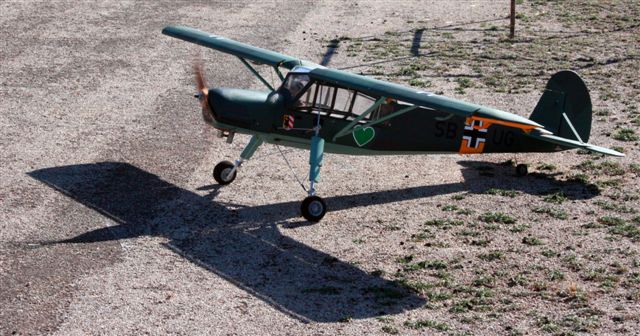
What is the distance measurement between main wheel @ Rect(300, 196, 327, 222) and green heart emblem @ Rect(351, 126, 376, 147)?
1468mm

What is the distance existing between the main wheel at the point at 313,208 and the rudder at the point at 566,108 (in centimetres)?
458

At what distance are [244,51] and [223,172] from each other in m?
2.28

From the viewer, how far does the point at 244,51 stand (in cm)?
1802

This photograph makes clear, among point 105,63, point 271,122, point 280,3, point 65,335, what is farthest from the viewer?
point 280,3

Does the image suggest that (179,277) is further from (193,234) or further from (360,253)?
(360,253)

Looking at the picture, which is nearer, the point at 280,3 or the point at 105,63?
the point at 105,63

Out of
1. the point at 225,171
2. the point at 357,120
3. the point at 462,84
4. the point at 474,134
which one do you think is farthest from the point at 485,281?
the point at 462,84

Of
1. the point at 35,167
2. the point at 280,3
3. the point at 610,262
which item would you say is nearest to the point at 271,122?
the point at 35,167

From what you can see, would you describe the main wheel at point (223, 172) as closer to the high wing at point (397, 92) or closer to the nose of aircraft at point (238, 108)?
the nose of aircraft at point (238, 108)

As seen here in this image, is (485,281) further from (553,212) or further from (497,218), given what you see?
(553,212)

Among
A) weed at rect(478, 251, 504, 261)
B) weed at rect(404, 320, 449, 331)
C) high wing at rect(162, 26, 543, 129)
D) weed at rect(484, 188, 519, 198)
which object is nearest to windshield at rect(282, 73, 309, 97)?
high wing at rect(162, 26, 543, 129)

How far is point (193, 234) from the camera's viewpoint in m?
15.5

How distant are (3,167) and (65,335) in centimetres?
665

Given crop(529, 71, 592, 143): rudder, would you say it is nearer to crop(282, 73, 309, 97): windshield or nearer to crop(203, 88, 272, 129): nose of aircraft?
crop(282, 73, 309, 97): windshield
